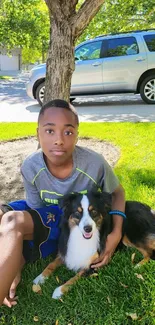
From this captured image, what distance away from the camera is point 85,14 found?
4.16 meters

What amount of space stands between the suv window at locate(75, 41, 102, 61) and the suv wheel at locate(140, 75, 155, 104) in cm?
163

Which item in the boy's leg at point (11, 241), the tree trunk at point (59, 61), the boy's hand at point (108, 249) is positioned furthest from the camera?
the tree trunk at point (59, 61)

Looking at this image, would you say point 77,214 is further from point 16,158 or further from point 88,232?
point 16,158

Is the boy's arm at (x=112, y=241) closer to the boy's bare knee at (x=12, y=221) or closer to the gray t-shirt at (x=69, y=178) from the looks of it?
the gray t-shirt at (x=69, y=178)

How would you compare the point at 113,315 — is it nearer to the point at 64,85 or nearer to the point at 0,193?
the point at 0,193

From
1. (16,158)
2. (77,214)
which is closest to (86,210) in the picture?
(77,214)

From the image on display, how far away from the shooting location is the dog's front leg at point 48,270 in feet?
9.24

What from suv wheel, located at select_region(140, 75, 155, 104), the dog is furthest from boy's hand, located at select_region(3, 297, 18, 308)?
suv wheel, located at select_region(140, 75, 155, 104)

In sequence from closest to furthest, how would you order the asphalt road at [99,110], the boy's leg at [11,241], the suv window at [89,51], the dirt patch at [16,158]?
the boy's leg at [11,241], the dirt patch at [16,158], the asphalt road at [99,110], the suv window at [89,51]

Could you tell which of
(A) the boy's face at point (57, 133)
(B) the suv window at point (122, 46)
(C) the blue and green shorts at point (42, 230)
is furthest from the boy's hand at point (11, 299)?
(B) the suv window at point (122, 46)

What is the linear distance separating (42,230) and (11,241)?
41cm

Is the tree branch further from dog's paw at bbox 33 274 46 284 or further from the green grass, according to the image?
dog's paw at bbox 33 274 46 284

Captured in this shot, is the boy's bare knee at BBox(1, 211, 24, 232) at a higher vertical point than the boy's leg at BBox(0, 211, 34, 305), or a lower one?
higher

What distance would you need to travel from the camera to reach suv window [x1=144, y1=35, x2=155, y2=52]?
11016 mm
